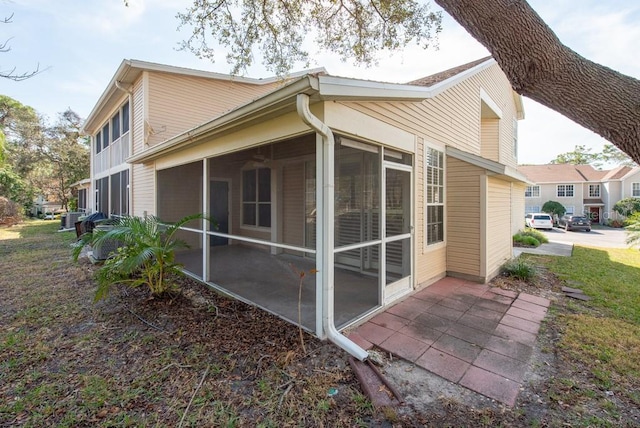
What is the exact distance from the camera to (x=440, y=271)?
5805 mm

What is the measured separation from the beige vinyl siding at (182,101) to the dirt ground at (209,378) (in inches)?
222

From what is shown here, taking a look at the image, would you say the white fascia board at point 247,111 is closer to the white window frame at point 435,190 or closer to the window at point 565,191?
the white window frame at point 435,190

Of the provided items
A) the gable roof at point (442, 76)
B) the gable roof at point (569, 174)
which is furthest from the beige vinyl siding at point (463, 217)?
the gable roof at point (569, 174)

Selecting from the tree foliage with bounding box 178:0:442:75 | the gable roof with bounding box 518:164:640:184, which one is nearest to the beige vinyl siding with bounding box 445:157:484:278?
the tree foliage with bounding box 178:0:442:75

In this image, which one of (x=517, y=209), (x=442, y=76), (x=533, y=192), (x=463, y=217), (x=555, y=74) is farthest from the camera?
(x=533, y=192)

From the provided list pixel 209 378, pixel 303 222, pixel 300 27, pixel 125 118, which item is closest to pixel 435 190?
pixel 303 222

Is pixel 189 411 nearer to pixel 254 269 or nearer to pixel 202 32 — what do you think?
pixel 254 269

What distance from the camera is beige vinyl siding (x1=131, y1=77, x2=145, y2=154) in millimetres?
8133

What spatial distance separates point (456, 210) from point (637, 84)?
12.9 feet

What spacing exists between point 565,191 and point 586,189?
196cm

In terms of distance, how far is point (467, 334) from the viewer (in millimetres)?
3584

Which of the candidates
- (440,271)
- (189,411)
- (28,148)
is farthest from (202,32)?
(28,148)

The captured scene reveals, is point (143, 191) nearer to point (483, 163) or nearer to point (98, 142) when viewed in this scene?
point (98, 142)

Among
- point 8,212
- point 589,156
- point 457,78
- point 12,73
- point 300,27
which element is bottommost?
point 8,212
